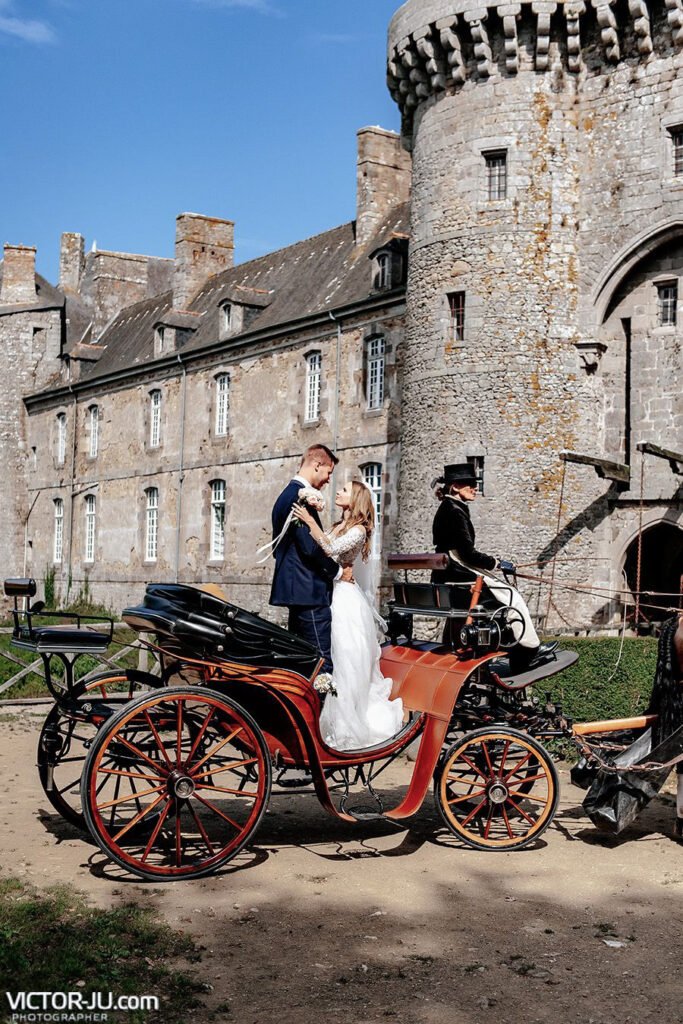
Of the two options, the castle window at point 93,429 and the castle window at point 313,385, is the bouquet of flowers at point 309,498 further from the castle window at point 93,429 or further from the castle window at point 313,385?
the castle window at point 93,429

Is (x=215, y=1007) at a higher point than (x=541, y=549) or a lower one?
lower

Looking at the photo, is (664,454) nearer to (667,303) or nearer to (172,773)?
(667,303)

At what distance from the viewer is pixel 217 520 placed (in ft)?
96.0

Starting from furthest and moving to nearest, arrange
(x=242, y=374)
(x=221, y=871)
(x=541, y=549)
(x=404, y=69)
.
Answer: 1. (x=242, y=374)
2. (x=404, y=69)
3. (x=541, y=549)
4. (x=221, y=871)

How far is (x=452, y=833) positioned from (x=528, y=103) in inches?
569

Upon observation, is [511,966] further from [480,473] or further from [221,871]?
[480,473]

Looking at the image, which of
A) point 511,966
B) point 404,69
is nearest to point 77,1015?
point 511,966

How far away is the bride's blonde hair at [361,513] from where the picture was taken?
22.5 ft

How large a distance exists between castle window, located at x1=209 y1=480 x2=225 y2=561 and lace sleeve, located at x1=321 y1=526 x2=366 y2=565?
871 inches

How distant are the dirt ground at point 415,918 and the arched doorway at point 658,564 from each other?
1147 centimetres

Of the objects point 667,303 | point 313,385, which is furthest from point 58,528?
point 667,303

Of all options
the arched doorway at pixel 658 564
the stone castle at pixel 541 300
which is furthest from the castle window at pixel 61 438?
the arched doorway at pixel 658 564

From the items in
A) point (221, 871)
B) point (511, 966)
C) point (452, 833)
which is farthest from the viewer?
point (452, 833)

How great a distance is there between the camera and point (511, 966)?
4684 millimetres
